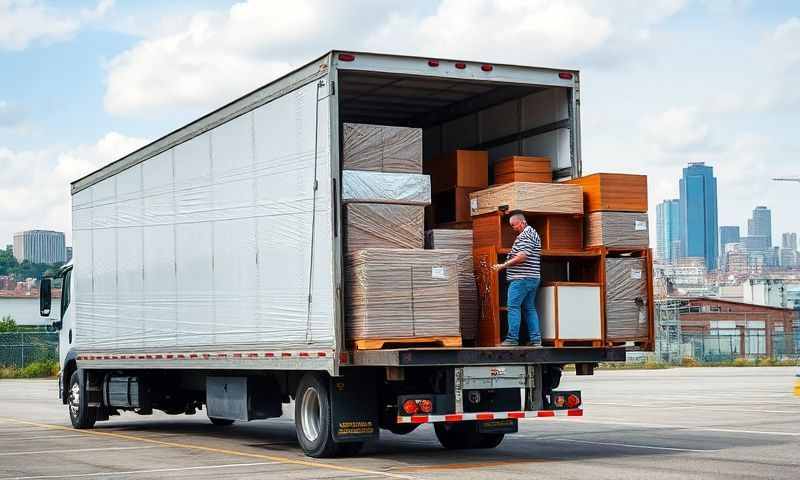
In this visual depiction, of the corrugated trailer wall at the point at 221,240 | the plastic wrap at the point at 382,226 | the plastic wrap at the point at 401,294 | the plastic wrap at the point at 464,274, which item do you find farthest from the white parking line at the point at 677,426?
the corrugated trailer wall at the point at 221,240

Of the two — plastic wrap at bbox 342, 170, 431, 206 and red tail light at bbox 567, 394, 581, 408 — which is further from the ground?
plastic wrap at bbox 342, 170, 431, 206

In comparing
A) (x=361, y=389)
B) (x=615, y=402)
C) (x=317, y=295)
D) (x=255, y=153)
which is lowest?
(x=615, y=402)

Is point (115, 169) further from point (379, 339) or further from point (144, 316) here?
point (379, 339)

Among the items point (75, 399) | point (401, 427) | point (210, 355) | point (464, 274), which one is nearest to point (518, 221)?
point (464, 274)

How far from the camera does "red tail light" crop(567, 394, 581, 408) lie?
1346 centimetres

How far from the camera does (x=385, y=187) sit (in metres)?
12.9

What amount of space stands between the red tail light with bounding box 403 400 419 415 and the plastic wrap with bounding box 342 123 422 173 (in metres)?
2.44

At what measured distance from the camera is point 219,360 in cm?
1506

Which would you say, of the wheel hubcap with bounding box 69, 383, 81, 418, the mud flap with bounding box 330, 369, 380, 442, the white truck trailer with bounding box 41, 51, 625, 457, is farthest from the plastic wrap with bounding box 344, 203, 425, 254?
the wheel hubcap with bounding box 69, 383, 81, 418

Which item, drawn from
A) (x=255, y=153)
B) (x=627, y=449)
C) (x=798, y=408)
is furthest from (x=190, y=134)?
(x=798, y=408)

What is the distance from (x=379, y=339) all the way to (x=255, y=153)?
3.12 m

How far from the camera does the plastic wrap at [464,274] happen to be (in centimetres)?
1338

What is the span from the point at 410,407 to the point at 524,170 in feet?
10.7

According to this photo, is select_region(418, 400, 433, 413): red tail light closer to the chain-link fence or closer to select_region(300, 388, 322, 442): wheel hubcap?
select_region(300, 388, 322, 442): wheel hubcap
